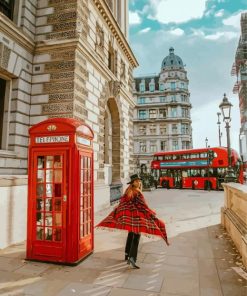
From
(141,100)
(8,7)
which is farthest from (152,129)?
(8,7)

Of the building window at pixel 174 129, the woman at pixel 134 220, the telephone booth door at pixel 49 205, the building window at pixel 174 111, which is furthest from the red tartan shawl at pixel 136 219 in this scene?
the building window at pixel 174 111

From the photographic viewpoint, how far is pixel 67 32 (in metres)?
10.0

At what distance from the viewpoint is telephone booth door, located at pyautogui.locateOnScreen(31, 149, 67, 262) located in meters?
5.13

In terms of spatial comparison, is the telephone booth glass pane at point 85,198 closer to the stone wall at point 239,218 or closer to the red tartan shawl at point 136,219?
the red tartan shawl at point 136,219

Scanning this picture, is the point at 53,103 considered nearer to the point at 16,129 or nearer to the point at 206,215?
the point at 16,129

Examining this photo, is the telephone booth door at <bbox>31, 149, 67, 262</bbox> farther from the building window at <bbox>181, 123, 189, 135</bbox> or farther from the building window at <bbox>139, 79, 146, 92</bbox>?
the building window at <bbox>139, 79, 146, 92</bbox>

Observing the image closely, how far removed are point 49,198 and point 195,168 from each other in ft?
77.3

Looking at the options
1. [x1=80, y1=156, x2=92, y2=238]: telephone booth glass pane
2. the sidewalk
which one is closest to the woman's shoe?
the sidewalk

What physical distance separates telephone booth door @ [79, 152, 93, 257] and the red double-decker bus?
64.7ft

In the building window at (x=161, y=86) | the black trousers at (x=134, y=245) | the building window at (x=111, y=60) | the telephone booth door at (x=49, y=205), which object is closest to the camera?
the black trousers at (x=134, y=245)

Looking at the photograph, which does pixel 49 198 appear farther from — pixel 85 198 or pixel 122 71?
pixel 122 71

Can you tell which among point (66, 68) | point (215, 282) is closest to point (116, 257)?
point (215, 282)

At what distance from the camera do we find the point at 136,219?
5.00 m

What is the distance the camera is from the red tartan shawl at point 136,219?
4.93 m
